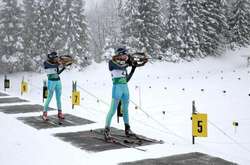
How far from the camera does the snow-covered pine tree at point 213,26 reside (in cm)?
5109

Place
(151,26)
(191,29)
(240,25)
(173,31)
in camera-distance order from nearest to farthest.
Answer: (151,26), (191,29), (173,31), (240,25)

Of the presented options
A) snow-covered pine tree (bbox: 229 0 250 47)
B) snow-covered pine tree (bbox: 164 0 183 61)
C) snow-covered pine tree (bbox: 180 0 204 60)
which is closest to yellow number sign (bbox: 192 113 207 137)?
snow-covered pine tree (bbox: 164 0 183 61)

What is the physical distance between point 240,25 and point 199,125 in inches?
1968

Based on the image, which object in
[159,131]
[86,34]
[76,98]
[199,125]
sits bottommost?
[159,131]

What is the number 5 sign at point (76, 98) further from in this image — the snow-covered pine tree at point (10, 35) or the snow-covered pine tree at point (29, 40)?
the snow-covered pine tree at point (29, 40)

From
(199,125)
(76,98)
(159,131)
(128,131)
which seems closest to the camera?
(199,125)

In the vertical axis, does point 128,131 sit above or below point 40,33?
below

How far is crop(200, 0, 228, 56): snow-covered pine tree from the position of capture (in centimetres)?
5109

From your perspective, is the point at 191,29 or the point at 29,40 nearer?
the point at 29,40

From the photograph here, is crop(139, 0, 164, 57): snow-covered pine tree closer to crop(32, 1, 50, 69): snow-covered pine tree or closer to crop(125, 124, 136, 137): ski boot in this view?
crop(32, 1, 50, 69): snow-covered pine tree

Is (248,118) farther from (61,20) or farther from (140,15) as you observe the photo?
(61,20)

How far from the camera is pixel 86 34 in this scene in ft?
168

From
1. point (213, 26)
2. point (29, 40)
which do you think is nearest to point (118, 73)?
point (29, 40)

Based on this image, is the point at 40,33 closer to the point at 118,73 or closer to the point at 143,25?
the point at 143,25
